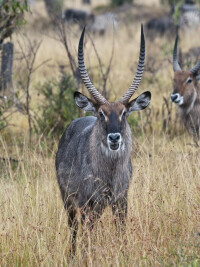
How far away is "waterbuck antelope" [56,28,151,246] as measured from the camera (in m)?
4.75

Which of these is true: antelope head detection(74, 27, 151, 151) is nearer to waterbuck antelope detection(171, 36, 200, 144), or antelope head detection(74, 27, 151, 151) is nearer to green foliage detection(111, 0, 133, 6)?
waterbuck antelope detection(171, 36, 200, 144)

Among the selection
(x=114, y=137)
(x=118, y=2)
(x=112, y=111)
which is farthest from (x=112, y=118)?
(x=118, y=2)

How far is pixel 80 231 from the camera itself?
4.94 meters

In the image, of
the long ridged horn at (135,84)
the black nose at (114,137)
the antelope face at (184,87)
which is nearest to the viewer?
the black nose at (114,137)

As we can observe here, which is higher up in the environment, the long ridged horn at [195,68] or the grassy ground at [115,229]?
the long ridged horn at [195,68]

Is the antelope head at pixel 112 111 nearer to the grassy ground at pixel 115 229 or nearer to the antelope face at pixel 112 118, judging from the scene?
the antelope face at pixel 112 118

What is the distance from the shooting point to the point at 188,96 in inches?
332

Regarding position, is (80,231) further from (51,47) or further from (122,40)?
(122,40)

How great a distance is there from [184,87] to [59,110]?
5.97 feet

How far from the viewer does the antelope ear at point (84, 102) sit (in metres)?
5.09

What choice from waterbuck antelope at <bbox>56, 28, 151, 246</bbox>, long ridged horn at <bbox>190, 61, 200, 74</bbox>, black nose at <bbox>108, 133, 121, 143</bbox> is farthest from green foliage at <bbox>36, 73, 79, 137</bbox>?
black nose at <bbox>108, 133, 121, 143</bbox>

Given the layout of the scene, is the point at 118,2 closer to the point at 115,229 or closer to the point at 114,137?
the point at 114,137

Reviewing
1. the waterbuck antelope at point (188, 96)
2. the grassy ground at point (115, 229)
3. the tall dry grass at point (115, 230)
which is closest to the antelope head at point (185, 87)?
the waterbuck antelope at point (188, 96)

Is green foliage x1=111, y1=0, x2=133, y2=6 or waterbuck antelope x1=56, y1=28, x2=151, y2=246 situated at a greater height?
green foliage x1=111, y1=0, x2=133, y2=6
